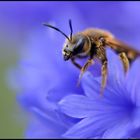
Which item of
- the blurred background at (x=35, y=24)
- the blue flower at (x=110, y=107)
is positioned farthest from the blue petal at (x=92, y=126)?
the blurred background at (x=35, y=24)

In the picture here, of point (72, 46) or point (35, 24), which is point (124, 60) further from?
point (35, 24)

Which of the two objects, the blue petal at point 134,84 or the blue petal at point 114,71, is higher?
the blue petal at point 114,71

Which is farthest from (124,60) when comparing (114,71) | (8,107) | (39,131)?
(8,107)

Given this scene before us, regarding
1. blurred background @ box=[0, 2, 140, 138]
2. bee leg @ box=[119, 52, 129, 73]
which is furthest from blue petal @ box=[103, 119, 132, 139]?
blurred background @ box=[0, 2, 140, 138]

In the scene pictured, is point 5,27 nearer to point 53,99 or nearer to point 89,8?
point 89,8

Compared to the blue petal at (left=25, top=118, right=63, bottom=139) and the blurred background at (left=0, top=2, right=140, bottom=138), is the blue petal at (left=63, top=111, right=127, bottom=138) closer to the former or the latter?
the blue petal at (left=25, top=118, right=63, bottom=139)

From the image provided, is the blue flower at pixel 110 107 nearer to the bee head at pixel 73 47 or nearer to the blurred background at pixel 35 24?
the bee head at pixel 73 47
